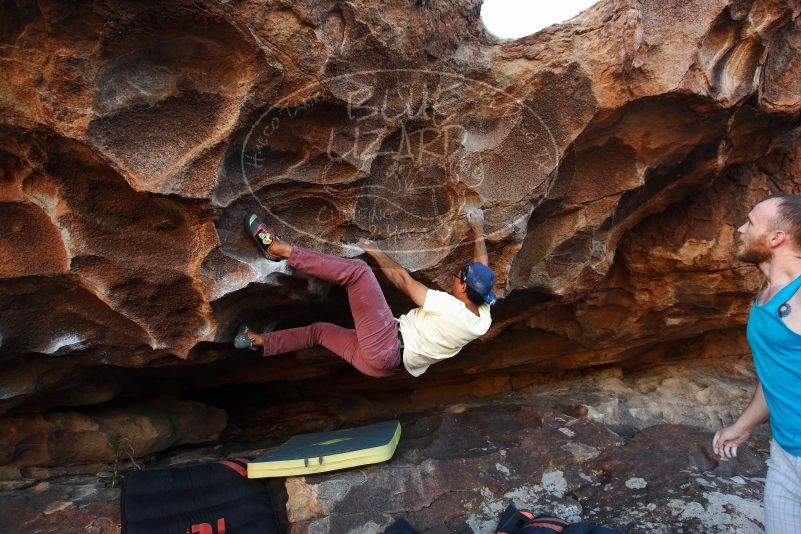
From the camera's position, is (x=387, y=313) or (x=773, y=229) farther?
(x=387, y=313)

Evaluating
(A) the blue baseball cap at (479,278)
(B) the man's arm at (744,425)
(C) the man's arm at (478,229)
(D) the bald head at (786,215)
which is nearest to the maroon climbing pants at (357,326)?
(A) the blue baseball cap at (479,278)

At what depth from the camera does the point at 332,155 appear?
2293 millimetres

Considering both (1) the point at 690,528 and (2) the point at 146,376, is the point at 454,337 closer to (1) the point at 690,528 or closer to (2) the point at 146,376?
(1) the point at 690,528

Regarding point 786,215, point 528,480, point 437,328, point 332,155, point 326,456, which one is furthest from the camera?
point 528,480

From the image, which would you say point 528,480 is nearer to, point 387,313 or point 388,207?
point 387,313

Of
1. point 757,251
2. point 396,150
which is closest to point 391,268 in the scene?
point 396,150

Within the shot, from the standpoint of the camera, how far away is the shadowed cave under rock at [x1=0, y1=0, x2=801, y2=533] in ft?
6.34

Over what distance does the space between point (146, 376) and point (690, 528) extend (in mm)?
3027

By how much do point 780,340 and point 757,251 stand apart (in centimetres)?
34

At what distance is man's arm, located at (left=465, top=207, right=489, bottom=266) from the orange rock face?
4 centimetres

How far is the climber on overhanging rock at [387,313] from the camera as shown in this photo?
2.35 meters

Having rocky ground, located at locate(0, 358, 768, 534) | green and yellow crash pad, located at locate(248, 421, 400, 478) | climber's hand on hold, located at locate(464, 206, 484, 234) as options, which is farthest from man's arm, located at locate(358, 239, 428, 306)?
rocky ground, located at locate(0, 358, 768, 534)

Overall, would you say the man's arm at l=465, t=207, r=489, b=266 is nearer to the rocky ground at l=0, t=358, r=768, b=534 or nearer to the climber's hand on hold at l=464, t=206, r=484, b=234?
the climber's hand on hold at l=464, t=206, r=484, b=234

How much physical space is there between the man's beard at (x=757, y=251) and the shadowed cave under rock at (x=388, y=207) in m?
0.82
